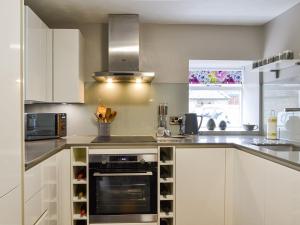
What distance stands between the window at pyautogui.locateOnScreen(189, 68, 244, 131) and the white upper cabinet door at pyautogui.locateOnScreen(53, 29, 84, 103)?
143 cm

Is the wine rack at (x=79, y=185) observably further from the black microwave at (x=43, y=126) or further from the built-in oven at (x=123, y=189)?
the black microwave at (x=43, y=126)

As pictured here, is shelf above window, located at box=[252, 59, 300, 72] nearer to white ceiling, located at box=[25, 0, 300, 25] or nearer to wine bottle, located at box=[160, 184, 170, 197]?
white ceiling, located at box=[25, 0, 300, 25]

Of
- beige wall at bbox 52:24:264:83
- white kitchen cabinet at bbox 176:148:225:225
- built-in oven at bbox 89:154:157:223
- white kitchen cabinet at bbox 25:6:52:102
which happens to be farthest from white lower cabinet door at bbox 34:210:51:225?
beige wall at bbox 52:24:264:83

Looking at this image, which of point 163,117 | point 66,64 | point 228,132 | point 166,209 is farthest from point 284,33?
→ point 66,64

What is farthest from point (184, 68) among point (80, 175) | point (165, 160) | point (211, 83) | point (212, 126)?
point (80, 175)

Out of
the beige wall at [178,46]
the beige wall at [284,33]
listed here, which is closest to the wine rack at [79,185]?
the beige wall at [178,46]

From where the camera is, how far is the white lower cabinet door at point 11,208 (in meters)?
1.10

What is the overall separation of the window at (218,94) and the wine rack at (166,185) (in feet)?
3.31

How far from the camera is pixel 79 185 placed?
2662mm

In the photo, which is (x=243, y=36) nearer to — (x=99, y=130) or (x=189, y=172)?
(x=189, y=172)

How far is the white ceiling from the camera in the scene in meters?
2.59

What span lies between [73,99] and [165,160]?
1.07 metres

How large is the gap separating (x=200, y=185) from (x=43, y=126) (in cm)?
156

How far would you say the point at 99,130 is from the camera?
3.15 m
